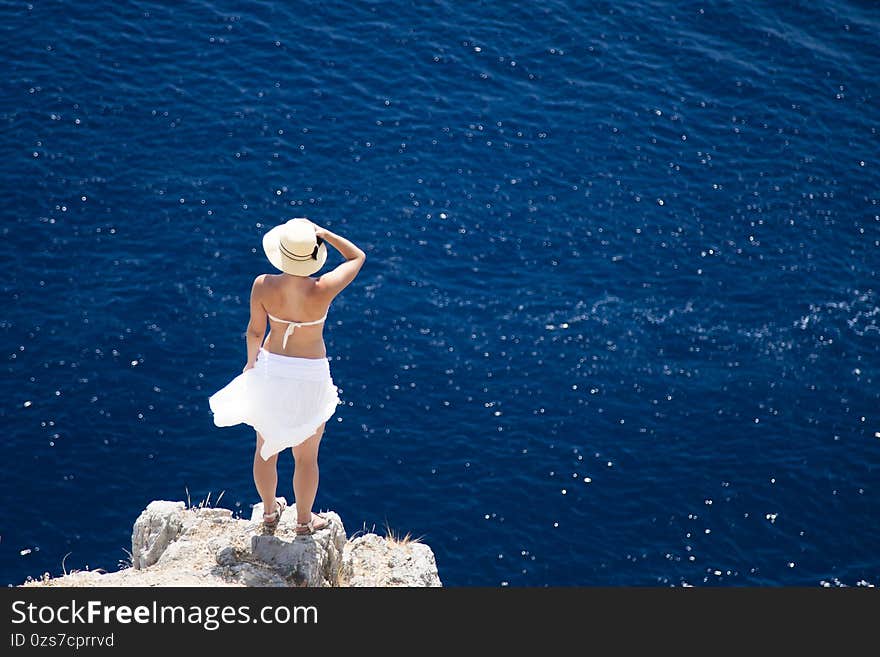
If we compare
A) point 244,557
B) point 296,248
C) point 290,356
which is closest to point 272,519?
point 244,557

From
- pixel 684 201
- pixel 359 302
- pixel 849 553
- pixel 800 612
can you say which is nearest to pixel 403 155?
pixel 359 302

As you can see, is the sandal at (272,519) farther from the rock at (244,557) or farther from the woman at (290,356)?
the woman at (290,356)

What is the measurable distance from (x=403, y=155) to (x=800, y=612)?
1383 inches

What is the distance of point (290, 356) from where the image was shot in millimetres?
16656

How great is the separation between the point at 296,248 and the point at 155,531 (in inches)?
298

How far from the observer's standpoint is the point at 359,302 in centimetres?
4206

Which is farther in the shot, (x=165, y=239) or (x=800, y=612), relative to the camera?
(x=165, y=239)

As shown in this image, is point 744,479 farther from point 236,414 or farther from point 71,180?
point 71,180

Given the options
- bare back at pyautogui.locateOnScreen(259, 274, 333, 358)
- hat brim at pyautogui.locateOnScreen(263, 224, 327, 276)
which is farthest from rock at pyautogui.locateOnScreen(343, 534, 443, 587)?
hat brim at pyautogui.locateOnScreen(263, 224, 327, 276)

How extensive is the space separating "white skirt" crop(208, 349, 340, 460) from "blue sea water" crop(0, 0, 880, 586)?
18.4m

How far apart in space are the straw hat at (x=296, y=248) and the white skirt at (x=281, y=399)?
1446 mm

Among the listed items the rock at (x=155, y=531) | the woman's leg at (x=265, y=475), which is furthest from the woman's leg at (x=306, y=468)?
the rock at (x=155, y=531)

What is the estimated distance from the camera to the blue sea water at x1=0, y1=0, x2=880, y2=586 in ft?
117

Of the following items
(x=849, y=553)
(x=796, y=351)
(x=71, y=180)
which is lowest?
(x=849, y=553)
